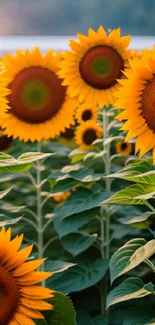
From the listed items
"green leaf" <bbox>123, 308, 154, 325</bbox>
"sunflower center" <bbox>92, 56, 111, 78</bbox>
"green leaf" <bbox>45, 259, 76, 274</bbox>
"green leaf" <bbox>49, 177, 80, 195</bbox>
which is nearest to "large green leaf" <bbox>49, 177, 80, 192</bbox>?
"green leaf" <bbox>49, 177, 80, 195</bbox>

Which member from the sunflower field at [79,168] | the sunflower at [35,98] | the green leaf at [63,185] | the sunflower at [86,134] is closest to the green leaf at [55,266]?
the sunflower field at [79,168]

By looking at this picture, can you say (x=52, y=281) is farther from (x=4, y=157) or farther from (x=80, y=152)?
(x=4, y=157)

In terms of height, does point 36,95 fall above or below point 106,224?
above

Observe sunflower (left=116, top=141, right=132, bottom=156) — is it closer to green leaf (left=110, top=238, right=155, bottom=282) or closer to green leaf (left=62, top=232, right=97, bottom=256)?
green leaf (left=62, top=232, right=97, bottom=256)

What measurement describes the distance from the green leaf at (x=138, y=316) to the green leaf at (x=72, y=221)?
1.02ft

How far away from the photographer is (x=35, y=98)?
6.23 ft

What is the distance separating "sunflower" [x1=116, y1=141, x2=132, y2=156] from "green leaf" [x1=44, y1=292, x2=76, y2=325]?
92 centimetres

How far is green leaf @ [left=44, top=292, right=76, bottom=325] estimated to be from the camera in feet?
4.05

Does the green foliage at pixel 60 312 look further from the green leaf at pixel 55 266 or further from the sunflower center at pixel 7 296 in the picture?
the green leaf at pixel 55 266

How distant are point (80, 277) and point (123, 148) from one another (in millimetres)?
544

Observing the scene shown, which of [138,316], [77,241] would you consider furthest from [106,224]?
[138,316]

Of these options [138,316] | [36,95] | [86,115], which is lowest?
[138,316]

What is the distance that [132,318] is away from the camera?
1.53 m

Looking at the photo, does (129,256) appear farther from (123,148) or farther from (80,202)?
(123,148)
